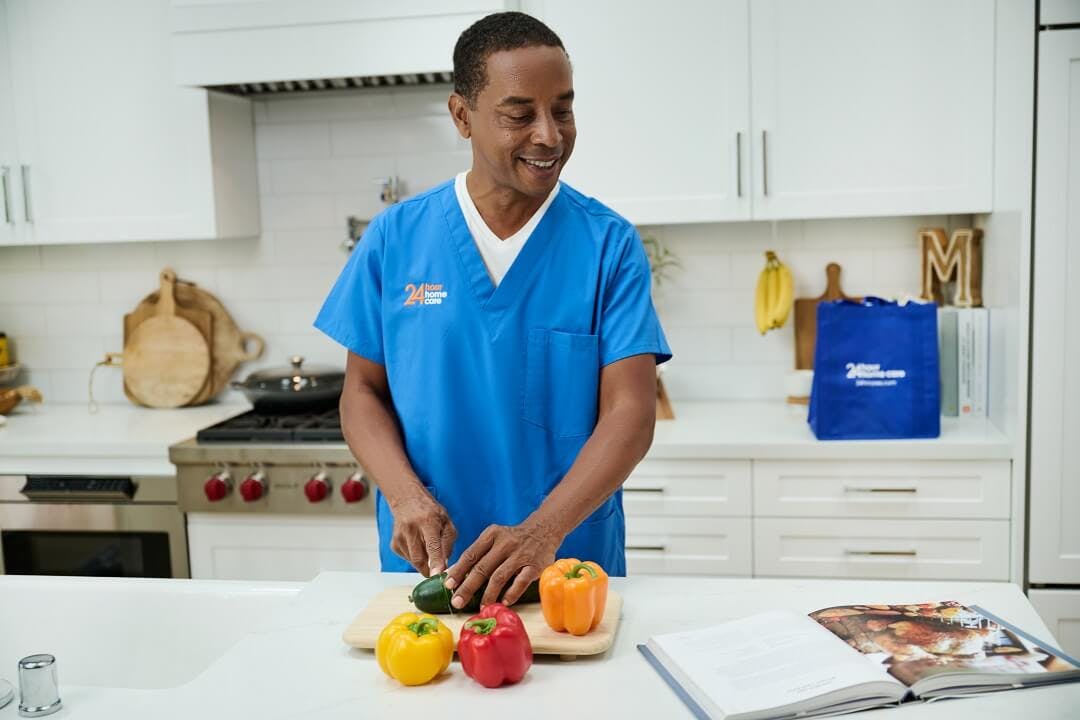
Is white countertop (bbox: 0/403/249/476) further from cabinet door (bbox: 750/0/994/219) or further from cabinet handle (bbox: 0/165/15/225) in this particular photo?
cabinet door (bbox: 750/0/994/219)

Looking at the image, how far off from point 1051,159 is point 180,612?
7.39ft

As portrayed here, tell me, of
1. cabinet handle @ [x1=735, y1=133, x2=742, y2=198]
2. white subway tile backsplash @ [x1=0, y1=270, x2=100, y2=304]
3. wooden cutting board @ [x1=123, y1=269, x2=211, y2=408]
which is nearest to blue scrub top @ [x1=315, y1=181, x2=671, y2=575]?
cabinet handle @ [x1=735, y1=133, x2=742, y2=198]

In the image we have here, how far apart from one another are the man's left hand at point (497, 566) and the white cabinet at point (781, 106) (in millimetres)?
1610

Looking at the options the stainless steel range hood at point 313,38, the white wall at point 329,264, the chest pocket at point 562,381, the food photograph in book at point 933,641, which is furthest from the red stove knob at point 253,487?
the food photograph in book at point 933,641

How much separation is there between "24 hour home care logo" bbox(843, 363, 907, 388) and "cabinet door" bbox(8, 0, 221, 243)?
1.85 metres

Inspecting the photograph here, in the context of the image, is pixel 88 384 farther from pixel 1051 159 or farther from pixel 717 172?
pixel 1051 159

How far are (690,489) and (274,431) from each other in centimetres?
112

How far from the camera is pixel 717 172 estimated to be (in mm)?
2883

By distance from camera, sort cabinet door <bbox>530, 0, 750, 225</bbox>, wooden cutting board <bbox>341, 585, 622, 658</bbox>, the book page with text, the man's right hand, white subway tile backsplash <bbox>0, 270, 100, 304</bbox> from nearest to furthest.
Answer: the book page with text < wooden cutting board <bbox>341, 585, 622, 658</bbox> < the man's right hand < cabinet door <bbox>530, 0, 750, 225</bbox> < white subway tile backsplash <bbox>0, 270, 100, 304</bbox>

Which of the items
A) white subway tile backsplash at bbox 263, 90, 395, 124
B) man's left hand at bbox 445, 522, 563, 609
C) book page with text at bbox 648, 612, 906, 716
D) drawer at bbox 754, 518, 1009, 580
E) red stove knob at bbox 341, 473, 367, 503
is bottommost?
drawer at bbox 754, 518, 1009, 580

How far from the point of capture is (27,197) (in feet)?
10.4

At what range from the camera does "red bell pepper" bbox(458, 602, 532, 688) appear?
49.4 inches

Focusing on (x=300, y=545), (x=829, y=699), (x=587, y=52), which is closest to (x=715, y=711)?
(x=829, y=699)

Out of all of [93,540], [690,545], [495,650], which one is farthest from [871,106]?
[93,540]
